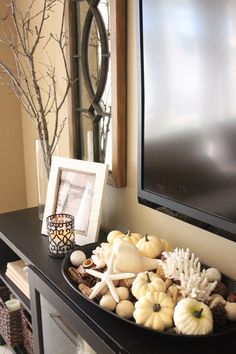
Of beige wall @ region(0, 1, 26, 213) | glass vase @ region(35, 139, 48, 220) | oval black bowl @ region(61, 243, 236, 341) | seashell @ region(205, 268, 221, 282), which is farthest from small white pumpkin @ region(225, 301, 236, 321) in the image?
beige wall @ region(0, 1, 26, 213)

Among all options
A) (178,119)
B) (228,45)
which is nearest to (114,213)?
(178,119)

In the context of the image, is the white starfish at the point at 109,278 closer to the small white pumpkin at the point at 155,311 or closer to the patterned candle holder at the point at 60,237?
the small white pumpkin at the point at 155,311

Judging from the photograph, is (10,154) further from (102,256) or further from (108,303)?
(108,303)

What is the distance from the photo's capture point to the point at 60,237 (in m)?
1.29

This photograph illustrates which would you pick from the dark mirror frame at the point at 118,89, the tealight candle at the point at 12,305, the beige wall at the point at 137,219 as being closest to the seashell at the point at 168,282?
the beige wall at the point at 137,219

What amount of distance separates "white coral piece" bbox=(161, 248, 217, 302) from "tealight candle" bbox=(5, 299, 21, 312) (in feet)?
3.16

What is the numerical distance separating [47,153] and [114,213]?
391 millimetres

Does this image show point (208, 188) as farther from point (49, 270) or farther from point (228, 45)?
point (49, 270)

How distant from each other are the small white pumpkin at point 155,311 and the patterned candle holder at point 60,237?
1.50 feet

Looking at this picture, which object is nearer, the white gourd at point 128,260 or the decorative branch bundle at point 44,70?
the white gourd at point 128,260

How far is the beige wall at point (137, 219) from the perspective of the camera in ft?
3.72

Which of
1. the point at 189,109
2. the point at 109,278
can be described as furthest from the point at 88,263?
the point at 189,109

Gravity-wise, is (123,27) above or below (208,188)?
above

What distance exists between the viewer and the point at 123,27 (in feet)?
4.33
